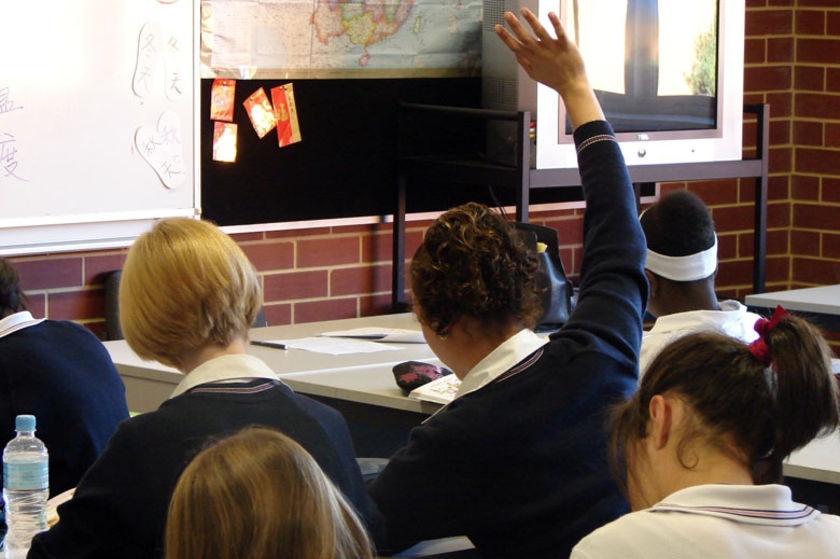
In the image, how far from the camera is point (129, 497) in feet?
5.80

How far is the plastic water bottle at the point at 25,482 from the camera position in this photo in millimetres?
2123

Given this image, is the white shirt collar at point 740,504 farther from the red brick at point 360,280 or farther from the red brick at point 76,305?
the red brick at point 360,280

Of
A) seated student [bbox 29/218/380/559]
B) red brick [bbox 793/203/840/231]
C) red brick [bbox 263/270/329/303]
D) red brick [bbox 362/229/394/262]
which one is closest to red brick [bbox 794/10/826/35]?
red brick [bbox 793/203/840/231]

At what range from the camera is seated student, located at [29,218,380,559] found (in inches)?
69.8

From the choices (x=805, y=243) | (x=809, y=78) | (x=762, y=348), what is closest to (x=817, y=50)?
(x=809, y=78)

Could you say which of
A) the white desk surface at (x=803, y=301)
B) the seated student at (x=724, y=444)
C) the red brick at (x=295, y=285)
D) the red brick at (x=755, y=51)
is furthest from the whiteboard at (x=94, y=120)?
the seated student at (x=724, y=444)

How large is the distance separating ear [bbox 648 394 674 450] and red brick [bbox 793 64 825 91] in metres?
4.63

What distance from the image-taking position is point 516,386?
1905 mm

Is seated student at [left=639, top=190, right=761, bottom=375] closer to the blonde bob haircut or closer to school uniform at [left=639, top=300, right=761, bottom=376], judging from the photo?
school uniform at [left=639, top=300, right=761, bottom=376]

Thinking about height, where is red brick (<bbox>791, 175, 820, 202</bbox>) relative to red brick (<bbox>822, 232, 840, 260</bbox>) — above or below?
above

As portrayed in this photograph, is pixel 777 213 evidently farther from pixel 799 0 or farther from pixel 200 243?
pixel 200 243

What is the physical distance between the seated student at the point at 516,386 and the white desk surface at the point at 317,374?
0.97 m

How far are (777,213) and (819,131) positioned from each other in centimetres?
39

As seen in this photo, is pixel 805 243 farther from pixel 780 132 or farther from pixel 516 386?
pixel 516 386
